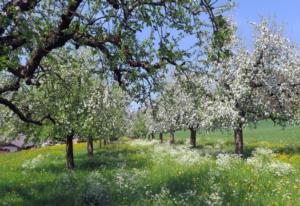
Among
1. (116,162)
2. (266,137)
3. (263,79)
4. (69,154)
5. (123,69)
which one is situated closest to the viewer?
(123,69)

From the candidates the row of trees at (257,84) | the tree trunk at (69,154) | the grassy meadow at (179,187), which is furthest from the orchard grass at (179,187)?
the row of trees at (257,84)

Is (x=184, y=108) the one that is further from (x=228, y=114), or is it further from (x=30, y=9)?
(x=30, y=9)

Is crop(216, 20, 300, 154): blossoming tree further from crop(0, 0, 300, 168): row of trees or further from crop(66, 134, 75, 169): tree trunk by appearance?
crop(66, 134, 75, 169): tree trunk

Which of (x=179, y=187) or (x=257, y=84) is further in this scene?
(x=257, y=84)

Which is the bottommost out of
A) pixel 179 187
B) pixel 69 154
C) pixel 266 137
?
pixel 266 137

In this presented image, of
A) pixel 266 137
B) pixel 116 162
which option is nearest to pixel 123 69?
pixel 116 162

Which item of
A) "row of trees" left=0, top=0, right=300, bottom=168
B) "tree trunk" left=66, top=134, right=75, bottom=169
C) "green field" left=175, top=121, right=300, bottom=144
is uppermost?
"row of trees" left=0, top=0, right=300, bottom=168

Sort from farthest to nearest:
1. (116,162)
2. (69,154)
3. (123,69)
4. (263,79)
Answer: (263,79) → (69,154) → (116,162) → (123,69)

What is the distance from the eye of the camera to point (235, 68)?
31969 millimetres

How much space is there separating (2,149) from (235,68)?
7139cm

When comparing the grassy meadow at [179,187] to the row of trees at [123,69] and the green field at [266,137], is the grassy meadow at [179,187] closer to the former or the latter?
the row of trees at [123,69]

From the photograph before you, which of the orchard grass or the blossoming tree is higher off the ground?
the blossoming tree

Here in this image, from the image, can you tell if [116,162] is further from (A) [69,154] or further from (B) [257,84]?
(B) [257,84]

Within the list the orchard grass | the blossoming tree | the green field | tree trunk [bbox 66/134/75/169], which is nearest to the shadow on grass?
tree trunk [bbox 66/134/75/169]
